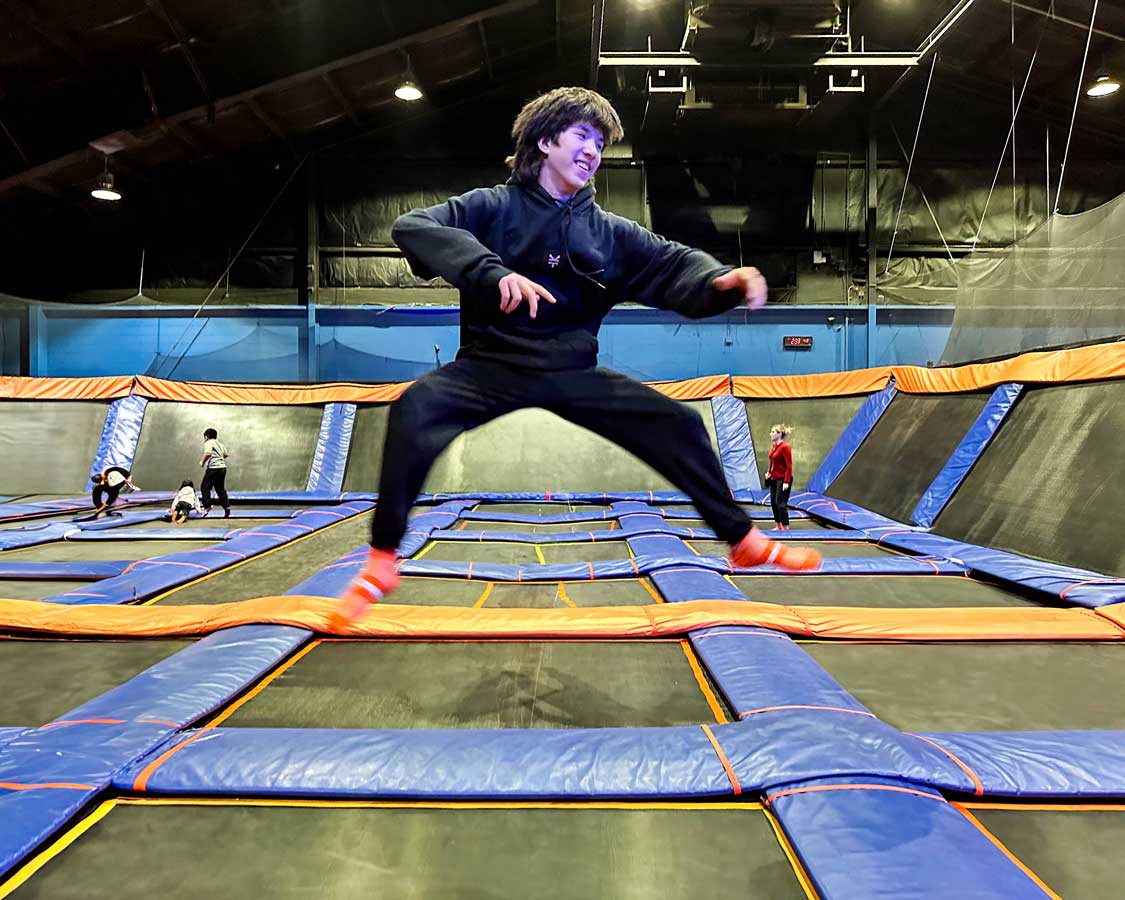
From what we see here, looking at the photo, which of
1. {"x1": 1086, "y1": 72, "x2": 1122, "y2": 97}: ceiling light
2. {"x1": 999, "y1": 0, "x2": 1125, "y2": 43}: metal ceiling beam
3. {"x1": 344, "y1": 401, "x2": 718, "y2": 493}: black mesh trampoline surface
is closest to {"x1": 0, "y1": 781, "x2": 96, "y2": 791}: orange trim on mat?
{"x1": 344, "y1": 401, "x2": 718, "y2": 493}: black mesh trampoline surface

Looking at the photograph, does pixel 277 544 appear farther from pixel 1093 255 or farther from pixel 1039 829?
pixel 1093 255

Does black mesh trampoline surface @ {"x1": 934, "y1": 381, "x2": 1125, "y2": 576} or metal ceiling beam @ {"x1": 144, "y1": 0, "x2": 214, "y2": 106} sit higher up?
metal ceiling beam @ {"x1": 144, "y1": 0, "x2": 214, "y2": 106}

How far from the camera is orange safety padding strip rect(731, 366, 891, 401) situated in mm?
6043

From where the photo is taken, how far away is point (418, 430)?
1.32 metres

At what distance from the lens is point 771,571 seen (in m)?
3.06

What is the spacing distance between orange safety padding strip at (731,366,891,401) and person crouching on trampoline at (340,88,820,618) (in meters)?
5.16

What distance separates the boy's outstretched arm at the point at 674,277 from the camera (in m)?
1.37

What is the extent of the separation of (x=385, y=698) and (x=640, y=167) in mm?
8744

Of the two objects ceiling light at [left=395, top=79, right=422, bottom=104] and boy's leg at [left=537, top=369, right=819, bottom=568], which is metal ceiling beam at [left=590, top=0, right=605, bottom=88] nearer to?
ceiling light at [left=395, top=79, right=422, bottom=104]

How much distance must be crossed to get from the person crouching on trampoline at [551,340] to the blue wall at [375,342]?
637 cm

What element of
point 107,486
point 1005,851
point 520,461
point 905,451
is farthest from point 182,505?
point 905,451

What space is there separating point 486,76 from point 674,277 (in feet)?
29.3

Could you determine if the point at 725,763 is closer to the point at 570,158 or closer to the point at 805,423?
the point at 570,158

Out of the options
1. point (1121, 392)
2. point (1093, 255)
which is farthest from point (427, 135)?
point (1121, 392)
